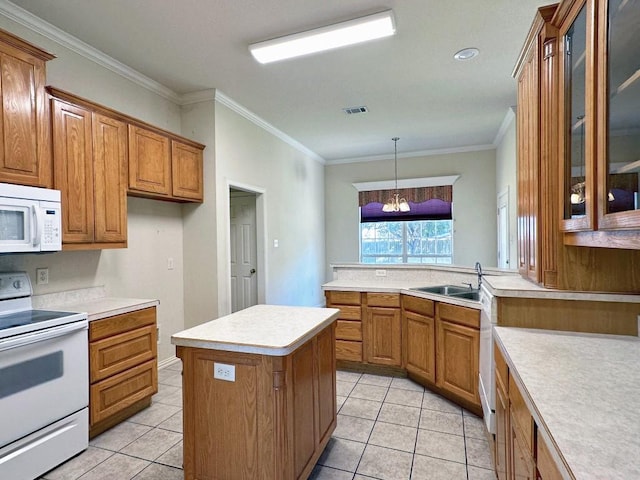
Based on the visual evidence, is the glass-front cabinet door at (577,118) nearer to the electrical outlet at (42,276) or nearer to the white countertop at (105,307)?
the white countertop at (105,307)

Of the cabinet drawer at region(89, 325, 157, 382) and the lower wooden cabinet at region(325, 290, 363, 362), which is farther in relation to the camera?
the lower wooden cabinet at region(325, 290, 363, 362)

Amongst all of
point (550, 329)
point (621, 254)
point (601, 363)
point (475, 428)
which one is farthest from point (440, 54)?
point (475, 428)

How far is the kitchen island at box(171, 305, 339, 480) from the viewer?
1.58 metres

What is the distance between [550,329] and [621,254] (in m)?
0.47

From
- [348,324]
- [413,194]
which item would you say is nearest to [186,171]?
[348,324]

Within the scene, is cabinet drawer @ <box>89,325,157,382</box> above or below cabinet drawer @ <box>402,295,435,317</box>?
below

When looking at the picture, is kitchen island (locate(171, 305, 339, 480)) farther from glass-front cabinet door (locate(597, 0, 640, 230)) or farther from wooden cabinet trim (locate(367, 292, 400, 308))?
wooden cabinet trim (locate(367, 292, 400, 308))

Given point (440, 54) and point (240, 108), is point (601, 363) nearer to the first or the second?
point (440, 54)

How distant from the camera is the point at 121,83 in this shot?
3.20 metres

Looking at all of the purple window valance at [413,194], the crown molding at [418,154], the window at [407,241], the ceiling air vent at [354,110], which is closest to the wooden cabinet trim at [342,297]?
the ceiling air vent at [354,110]

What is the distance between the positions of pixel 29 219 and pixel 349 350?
280cm

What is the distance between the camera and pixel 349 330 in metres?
3.53

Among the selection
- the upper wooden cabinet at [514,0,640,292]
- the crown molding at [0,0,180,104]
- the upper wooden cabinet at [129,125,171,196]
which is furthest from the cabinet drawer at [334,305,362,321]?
the crown molding at [0,0,180,104]

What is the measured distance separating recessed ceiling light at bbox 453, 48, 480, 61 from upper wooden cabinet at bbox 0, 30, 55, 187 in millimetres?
3115
